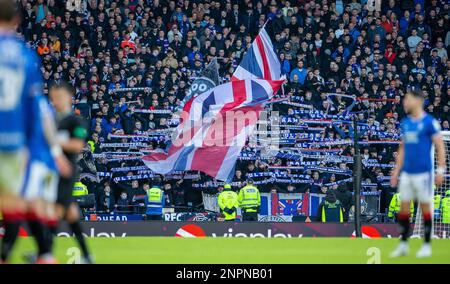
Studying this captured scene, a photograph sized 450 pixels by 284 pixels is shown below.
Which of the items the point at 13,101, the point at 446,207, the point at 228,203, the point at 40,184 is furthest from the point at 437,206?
the point at 13,101

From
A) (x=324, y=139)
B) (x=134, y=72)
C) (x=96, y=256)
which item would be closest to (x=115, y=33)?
(x=134, y=72)

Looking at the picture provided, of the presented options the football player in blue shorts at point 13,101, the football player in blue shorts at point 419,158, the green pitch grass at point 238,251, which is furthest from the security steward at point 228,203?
the football player in blue shorts at point 13,101

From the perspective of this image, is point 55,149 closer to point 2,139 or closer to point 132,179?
point 2,139

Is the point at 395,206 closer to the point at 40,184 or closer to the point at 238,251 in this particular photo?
the point at 238,251

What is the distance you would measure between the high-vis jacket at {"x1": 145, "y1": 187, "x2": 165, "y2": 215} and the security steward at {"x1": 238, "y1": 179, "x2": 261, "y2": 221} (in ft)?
7.24

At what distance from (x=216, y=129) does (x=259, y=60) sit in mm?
2963

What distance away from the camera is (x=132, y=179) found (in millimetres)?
27766

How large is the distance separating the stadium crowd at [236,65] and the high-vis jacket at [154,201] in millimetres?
1471

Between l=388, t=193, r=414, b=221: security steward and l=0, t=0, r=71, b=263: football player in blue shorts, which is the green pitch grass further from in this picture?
l=388, t=193, r=414, b=221: security steward

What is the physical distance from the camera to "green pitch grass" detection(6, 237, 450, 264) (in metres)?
13.5

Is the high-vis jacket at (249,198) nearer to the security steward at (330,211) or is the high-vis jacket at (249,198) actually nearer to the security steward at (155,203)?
the security steward at (330,211)

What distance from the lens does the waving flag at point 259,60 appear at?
95.3 feet

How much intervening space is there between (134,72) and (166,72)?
102 cm

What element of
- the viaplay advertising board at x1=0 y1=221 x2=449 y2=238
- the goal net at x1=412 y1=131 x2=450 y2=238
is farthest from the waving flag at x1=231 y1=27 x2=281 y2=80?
the goal net at x1=412 y1=131 x2=450 y2=238
